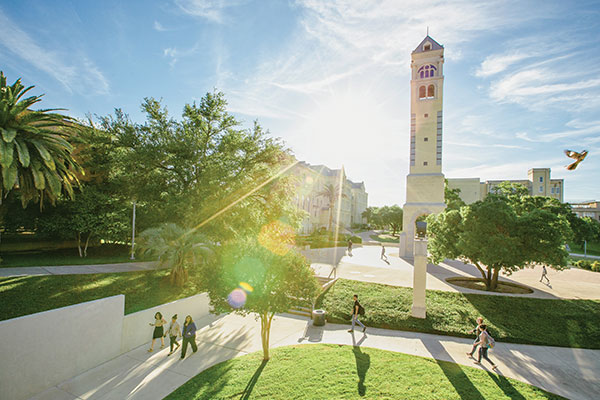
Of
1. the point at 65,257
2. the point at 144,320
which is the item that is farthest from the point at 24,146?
the point at 65,257

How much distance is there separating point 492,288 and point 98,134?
31232 mm

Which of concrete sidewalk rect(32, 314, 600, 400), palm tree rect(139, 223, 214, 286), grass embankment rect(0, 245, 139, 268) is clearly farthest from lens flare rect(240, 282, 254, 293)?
grass embankment rect(0, 245, 139, 268)

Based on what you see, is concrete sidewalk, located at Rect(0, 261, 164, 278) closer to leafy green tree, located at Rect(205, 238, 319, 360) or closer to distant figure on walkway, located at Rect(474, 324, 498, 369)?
leafy green tree, located at Rect(205, 238, 319, 360)

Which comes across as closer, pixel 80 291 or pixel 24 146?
pixel 24 146

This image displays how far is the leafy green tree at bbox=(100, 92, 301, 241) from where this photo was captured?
19312 millimetres

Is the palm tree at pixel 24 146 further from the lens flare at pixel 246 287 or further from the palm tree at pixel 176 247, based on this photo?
the lens flare at pixel 246 287

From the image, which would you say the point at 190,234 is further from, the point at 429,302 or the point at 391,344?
the point at 429,302

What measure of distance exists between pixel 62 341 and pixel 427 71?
38.0 m

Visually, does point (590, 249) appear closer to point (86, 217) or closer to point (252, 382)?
point (252, 382)

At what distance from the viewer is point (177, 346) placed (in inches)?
465

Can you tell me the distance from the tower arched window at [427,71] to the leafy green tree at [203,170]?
2047cm

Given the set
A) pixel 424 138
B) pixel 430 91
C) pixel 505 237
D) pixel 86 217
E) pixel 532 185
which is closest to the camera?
pixel 505 237

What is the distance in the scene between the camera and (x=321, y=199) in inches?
2864

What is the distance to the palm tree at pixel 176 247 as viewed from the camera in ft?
53.1
